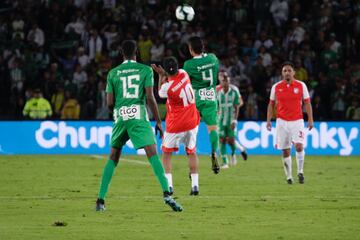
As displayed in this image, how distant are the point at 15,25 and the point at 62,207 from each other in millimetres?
18271

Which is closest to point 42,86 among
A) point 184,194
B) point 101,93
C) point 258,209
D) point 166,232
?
point 101,93

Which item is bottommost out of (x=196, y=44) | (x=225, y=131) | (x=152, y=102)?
(x=225, y=131)

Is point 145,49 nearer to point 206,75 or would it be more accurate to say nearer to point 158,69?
point 206,75

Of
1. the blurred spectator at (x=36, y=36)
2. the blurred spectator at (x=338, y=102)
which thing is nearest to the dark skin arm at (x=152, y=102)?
the blurred spectator at (x=338, y=102)

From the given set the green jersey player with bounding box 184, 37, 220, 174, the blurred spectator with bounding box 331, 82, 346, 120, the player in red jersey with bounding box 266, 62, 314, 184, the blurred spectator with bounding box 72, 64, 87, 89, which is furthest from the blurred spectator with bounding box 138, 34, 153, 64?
the green jersey player with bounding box 184, 37, 220, 174

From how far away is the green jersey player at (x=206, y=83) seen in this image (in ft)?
55.6

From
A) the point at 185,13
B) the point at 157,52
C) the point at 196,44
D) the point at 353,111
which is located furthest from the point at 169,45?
the point at 196,44

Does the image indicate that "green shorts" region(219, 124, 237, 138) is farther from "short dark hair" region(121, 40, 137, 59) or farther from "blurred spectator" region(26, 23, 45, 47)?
"short dark hair" region(121, 40, 137, 59)

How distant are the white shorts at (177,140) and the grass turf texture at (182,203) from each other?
31.7 inches

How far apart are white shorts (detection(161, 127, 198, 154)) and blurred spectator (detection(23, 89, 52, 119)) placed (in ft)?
43.8

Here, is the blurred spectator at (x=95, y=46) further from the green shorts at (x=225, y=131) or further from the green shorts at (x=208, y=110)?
the green shorts at (x=208, y=110)

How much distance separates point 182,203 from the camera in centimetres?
1469

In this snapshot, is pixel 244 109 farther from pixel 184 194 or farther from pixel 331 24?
pixel 184 194

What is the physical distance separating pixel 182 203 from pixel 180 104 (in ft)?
5.93
